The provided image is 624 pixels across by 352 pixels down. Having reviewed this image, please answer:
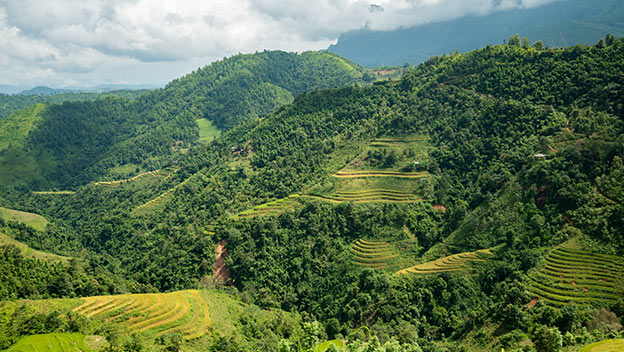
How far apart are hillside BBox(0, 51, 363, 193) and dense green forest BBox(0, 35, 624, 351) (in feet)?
172

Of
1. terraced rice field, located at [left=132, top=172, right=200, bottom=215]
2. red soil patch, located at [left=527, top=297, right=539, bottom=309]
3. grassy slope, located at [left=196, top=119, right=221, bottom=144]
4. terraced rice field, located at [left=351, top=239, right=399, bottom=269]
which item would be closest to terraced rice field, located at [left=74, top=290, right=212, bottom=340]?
terraced rice field, located at [left=351, top=239, right=399, bottom=269]

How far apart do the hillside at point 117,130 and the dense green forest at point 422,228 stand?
5241 centimetres

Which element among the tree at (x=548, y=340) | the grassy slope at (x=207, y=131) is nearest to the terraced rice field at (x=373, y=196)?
the tree at (x=548, y=340)

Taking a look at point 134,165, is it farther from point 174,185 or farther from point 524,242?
point 524,242

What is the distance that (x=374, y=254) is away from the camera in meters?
52.3

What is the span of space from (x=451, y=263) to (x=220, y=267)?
116 ft

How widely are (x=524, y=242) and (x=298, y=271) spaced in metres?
31.8

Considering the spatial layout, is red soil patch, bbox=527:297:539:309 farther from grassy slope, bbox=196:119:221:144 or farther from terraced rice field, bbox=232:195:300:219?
grassy slope, bbox=196:119:221:144

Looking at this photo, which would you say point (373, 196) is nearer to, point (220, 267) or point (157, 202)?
point (220, 267)

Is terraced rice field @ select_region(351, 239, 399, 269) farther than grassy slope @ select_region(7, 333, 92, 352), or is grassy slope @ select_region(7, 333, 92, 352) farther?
terraced rice field @ select_region(351, 239, 399, 269)

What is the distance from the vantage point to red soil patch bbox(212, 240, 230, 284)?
177ft

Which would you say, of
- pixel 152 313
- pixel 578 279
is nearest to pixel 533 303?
pixel 578 279

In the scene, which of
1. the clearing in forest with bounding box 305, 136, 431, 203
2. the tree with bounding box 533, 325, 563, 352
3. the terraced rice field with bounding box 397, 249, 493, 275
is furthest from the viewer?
the clearing in forest with bounding box 305, 136, 431, 203

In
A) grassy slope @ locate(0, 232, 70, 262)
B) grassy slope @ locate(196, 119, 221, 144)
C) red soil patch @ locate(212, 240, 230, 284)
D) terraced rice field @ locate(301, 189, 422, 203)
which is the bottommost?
red soil patch @ locate(212, 240, 230, 284)
